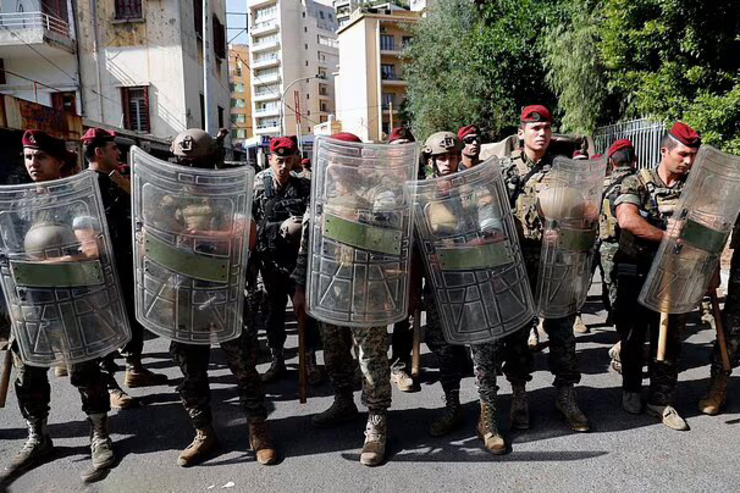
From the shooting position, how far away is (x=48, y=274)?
2691 mm

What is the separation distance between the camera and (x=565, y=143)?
696 centimetres

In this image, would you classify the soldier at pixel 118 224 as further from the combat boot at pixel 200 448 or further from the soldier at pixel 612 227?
the soldier at pixel 612 227

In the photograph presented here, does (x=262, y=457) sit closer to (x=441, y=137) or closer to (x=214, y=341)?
(x=214, y=341)

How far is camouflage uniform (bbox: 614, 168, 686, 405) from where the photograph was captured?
10.5 feet

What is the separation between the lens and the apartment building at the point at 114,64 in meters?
15.9

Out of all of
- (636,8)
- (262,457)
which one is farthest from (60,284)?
(636,8)

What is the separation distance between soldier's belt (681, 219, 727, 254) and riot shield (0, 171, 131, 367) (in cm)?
309

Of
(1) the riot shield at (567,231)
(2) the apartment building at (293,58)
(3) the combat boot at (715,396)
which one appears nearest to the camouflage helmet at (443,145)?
(1) the riot shield at (567,231)

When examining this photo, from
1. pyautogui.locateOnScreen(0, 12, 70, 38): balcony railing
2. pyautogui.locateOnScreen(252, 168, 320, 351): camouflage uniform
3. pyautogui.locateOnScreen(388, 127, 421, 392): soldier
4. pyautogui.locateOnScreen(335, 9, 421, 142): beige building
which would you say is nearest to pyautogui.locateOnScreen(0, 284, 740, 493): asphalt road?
pyautogui.locateOnScreen(388, 127, 421, 392): soldier

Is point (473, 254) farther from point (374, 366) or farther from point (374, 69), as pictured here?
point (374, 69)

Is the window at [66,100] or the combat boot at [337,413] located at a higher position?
the window at [66,100]

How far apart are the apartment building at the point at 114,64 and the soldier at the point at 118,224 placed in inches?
501

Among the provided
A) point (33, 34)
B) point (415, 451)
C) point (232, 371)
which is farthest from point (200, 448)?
point (33, 34)

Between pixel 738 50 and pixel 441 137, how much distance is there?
6389 millimetres
